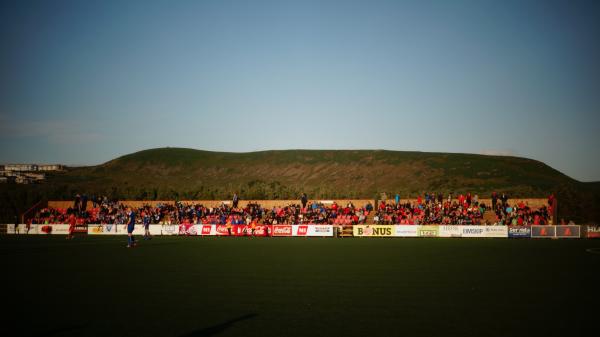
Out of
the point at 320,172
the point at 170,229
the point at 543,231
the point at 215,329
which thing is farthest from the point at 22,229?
the point at 320,172

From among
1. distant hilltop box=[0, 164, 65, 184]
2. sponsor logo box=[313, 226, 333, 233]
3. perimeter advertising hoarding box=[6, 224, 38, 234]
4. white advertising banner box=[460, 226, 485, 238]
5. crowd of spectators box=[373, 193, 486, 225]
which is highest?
distant hilltop box=[0, 164, 65, 184]

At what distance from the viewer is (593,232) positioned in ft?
124

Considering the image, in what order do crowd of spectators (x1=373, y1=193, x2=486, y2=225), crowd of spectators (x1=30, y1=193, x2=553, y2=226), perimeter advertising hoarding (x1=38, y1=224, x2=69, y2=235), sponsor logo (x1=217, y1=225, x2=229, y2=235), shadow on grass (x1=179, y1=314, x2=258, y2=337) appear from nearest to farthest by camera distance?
1. shadow on grass (x1=179, y1=314, x2=258, y2=337)
2. crowd of spectators (x1=30, y1=193, x2=553, y2=226)
3. crowd of spectators (x1=373, y1=193, x2=486, y2=225)
4. sponsor logo (x1=217, y1=225, x2=229, y2=235)
5. perimeter advertising hoarding (x1=38, y1=224, x2=69, y2=235)

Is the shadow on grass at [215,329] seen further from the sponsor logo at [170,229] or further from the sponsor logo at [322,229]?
the sponsor logo at [170,229]

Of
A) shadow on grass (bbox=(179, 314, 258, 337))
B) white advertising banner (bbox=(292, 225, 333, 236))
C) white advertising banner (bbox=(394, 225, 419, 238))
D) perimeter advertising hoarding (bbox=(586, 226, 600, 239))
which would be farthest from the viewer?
white advertising banner (bbox=(292, 225, 333, 236))

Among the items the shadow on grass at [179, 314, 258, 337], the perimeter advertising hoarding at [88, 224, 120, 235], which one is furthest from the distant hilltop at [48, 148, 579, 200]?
the shadow on grass at [179, 314, 258, 337]

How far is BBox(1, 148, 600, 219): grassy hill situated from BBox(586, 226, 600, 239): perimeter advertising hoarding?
3592cm

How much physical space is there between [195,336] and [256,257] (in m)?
13.8

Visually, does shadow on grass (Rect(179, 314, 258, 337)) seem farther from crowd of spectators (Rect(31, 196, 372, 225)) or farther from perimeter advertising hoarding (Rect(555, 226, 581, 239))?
crowd of spectators (Rect(31, 196, 372, 225))

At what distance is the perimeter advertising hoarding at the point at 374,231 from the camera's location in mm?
41562

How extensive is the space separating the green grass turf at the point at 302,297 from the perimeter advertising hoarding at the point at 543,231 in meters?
18.7

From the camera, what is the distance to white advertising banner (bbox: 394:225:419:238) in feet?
134

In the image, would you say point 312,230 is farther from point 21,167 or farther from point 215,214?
point 21,167

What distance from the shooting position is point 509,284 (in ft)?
44.4
